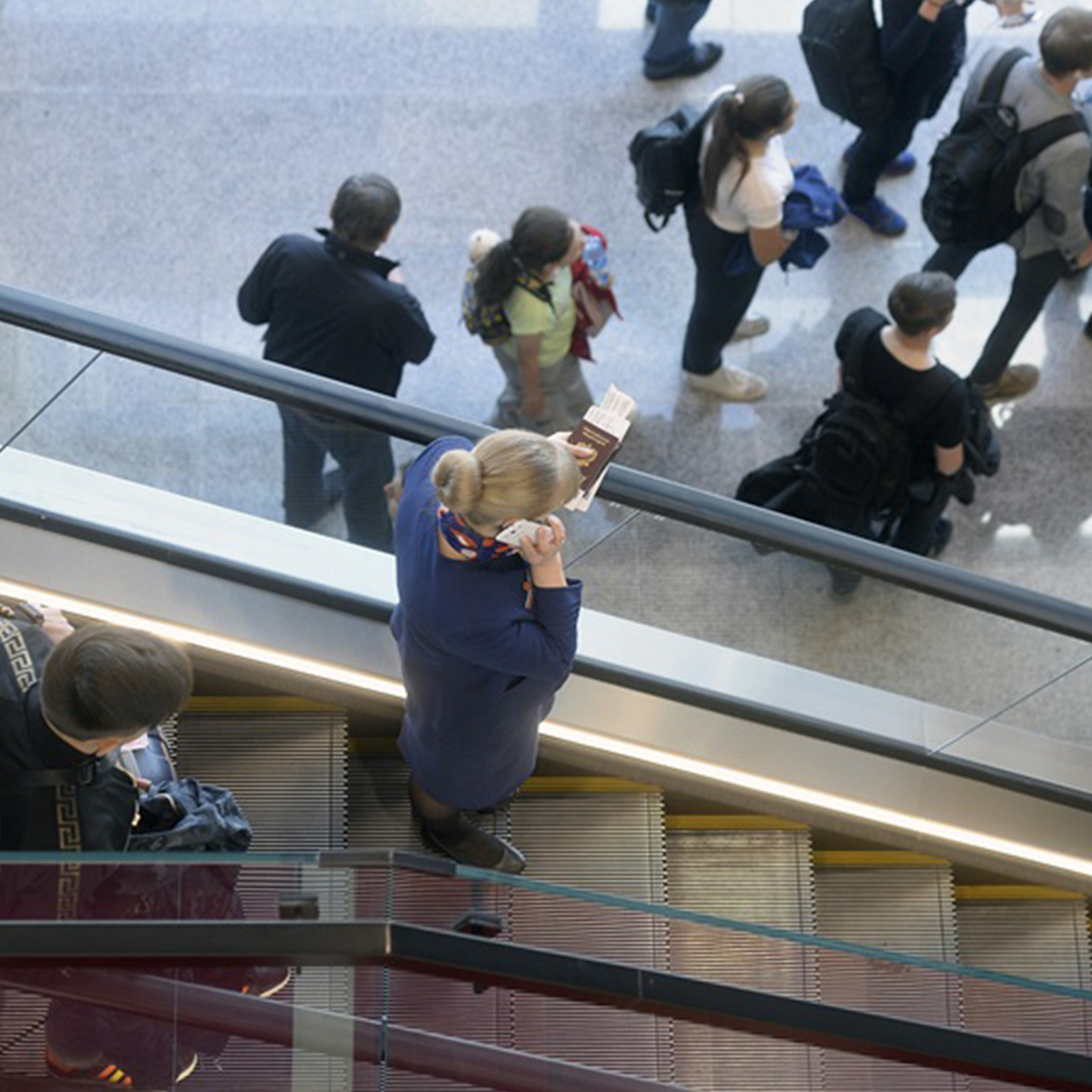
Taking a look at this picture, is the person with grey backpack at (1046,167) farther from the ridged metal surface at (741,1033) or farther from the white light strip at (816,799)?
the ridged metal surface at (741,1033)

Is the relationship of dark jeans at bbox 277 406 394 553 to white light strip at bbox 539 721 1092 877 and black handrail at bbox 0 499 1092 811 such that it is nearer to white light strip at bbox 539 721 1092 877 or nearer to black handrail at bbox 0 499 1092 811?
black handrail at bbox 0 499 1092 811

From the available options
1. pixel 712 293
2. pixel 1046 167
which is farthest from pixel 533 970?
pixel 1046 167

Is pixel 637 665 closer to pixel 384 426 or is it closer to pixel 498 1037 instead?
pixel 384 426

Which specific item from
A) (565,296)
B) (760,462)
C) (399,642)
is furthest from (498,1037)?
(760,462)

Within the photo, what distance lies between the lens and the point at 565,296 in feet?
22.5

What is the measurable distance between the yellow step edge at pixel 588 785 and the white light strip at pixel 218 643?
0.67m

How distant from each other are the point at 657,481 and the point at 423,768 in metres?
1.12

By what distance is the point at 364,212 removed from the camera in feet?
20.6

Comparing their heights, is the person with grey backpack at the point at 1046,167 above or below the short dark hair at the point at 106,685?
above

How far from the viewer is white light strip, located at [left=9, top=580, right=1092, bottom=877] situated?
5898mm

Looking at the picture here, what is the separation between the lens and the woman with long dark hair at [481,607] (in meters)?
4.34

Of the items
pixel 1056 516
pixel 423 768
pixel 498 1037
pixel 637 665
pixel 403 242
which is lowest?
pixel 498 1037

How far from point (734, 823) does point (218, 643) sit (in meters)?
2.00

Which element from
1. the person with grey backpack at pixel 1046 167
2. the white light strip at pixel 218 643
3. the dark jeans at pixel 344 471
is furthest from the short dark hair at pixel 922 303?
the white light strip at pixel 218 643
